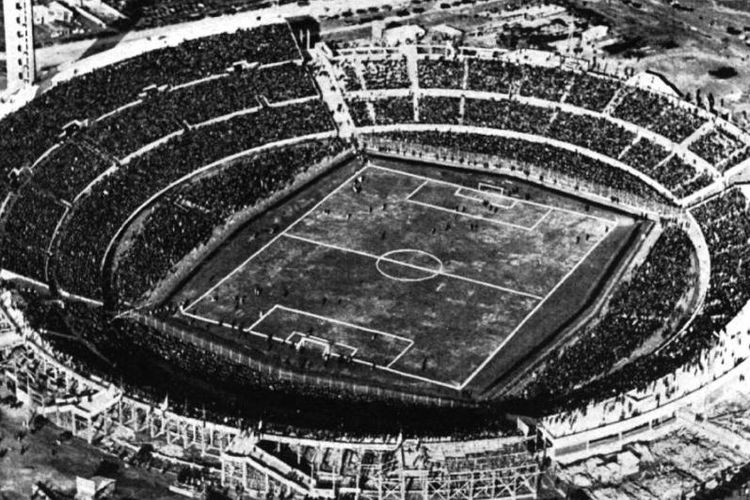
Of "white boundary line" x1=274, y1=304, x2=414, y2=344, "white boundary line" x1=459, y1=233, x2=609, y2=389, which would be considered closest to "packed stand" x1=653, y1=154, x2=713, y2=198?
"white boundary line" x1=459, y1=233, x2=609, y2=389

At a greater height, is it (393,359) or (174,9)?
(174,9)

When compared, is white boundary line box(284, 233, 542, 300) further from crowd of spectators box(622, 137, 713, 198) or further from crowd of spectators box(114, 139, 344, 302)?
crowd of spectators box(622, 137, 713, 198)

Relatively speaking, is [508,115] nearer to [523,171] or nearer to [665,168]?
[523,171]

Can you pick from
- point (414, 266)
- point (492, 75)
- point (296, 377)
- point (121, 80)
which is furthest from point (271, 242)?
point (492, 75)

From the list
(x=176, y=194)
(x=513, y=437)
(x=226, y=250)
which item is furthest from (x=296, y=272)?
(x=513, y=437)

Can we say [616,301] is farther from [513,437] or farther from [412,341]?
[513,437]

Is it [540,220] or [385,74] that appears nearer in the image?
Answer: [540,220]

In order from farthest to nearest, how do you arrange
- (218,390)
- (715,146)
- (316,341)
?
(715,146)
(316,341)
(218,390)
